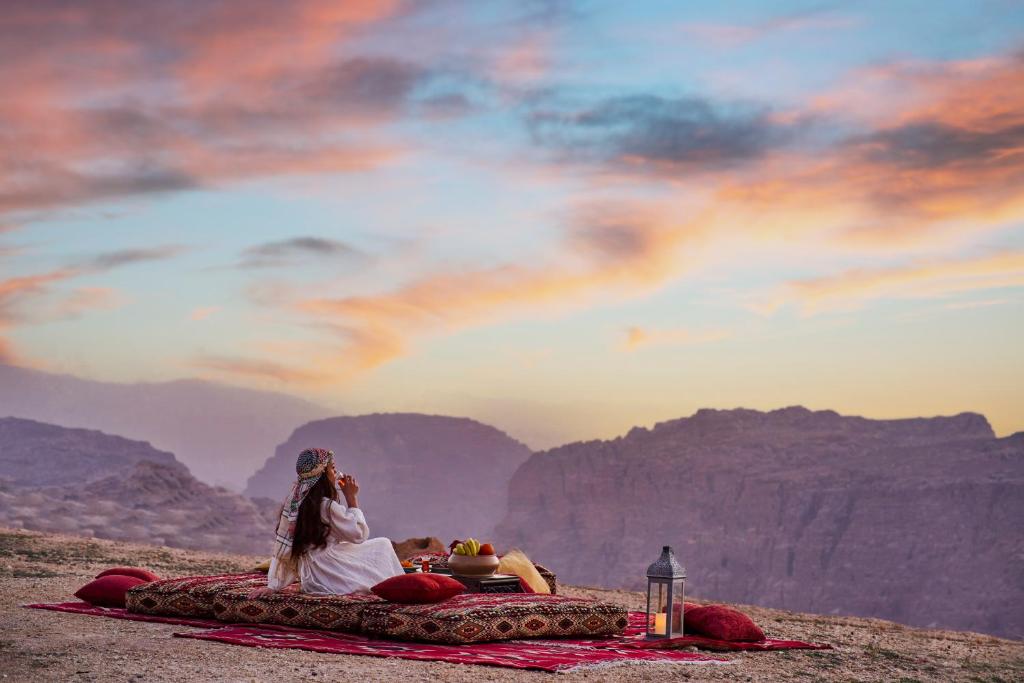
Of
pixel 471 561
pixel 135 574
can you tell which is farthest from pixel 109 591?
pixel 471 561

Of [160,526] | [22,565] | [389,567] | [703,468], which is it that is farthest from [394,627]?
[703,468]

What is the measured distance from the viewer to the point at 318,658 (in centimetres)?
1017

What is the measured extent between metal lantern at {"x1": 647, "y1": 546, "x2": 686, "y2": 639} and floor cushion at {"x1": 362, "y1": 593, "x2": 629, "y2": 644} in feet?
1.82

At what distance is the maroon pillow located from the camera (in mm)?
12820

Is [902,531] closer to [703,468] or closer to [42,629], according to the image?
[703,468]

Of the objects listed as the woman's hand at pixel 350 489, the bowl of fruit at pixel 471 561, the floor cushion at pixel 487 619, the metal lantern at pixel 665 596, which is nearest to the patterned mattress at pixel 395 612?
the floor cushion at pixel 487 619

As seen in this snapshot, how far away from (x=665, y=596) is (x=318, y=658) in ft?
13.1

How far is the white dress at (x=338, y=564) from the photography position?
12.3 m

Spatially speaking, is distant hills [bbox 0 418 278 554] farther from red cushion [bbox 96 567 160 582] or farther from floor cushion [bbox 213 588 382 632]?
floor cushion [bbox 213 588 382 632]

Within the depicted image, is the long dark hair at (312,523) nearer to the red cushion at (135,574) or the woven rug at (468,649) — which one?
the woven rug at (468,649)

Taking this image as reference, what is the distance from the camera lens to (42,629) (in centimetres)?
1155

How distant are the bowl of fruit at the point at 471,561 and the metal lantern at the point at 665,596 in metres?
2.03

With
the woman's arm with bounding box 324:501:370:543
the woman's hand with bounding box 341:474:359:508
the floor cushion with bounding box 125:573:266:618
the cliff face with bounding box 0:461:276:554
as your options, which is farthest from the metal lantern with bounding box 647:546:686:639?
the cliff face with bounding box 0:461:276:554

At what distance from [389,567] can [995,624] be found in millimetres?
138617
